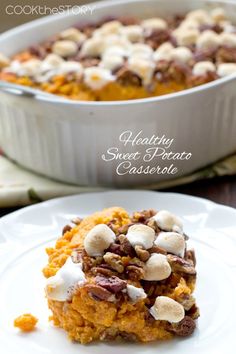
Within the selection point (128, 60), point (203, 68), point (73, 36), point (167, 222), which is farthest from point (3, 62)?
point (167, 222)

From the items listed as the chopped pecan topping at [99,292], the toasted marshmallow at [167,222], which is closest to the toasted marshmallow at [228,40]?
the toasted marshmallow at [167,222]

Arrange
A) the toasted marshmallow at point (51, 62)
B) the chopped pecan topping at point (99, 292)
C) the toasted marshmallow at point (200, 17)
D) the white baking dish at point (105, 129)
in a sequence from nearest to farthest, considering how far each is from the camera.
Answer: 1. the chopped pecan topping at point (99, 292)
2. the white baking dish at point (105, 129)
3. the toasted marshmallow at point (51, 62)
4. the toasted marshmallow at point (200, 17)

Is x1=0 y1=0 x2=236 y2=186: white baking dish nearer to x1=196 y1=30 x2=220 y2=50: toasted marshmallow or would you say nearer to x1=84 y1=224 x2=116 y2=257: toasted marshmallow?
x1=196 y1=30 x2=220 y2=50: toasted marshmallow

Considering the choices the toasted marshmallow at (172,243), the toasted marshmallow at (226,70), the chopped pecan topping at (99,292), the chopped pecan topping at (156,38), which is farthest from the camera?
the chopped pecan topping at (156,38)

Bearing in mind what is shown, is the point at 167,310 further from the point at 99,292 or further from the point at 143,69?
the point at 143,69

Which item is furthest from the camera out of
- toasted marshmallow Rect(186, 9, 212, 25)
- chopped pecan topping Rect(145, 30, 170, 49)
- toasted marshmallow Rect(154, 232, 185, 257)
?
toasted marshmallow Rect(186, 9, 212, 25)

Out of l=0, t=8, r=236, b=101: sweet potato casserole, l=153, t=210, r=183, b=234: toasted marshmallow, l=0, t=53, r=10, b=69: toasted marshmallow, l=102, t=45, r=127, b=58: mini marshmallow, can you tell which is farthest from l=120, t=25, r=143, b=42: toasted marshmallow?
l=153, t=210, r=183, b=234: toasted marshmallow

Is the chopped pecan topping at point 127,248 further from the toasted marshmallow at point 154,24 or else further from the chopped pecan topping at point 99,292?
the toasted marshmallow at point 154,24
